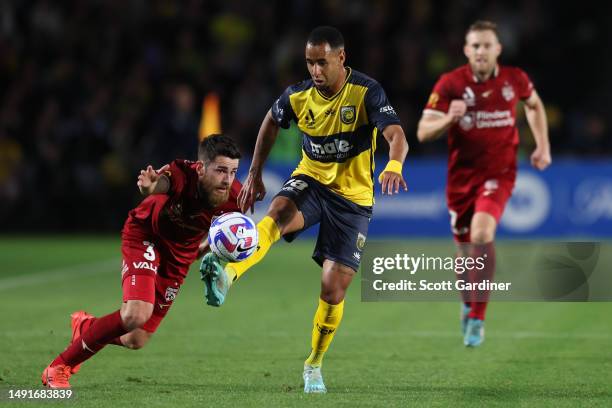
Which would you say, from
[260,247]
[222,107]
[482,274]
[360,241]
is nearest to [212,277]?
[260,247]

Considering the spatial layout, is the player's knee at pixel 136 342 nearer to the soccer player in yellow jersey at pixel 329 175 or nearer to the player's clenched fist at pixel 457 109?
the soccer player in yellow jersey at pixel 329 175

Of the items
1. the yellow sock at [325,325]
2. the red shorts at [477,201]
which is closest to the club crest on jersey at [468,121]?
the red shorts at [477,201]

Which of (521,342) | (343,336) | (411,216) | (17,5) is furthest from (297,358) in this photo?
(17,5)

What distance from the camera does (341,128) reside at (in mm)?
7199

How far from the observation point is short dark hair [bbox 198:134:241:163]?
6.80 meters

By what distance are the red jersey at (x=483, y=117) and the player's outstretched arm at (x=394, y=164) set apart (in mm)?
2536

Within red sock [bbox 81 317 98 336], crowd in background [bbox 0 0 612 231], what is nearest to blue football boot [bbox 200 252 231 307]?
red sock [bbox 81 317 98 336]

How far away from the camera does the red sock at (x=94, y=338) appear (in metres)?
6.86

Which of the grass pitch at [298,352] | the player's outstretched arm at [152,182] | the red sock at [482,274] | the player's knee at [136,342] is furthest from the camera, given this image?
the red sock at [482,274]

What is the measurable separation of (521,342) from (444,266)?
0.86m

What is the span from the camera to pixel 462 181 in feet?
31.4

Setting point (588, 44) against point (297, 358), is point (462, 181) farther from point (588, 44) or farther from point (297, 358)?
point (588, 44)

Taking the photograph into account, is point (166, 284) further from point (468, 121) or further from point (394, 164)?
point (468, 121)

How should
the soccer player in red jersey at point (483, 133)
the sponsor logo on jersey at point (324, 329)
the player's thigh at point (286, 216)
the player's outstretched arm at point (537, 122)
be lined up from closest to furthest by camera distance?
1. the player's thigh at point (286, 216)
2. the sponsor logo on jersey at point (324, 329)
3. the soccer player in red jersey at point (483, 133)
4. the player's outstretched arm at point (537, 122)
